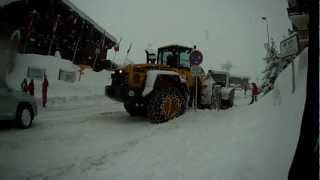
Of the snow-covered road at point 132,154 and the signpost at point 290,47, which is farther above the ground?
the signpost at point 290,47

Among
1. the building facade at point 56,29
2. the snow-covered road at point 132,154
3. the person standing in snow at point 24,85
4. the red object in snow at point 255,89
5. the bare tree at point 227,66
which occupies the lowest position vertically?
the snow-covered road at point 132,154

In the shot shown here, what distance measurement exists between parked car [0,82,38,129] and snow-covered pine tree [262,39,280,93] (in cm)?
359

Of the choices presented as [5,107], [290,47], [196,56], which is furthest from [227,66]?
[5,107]

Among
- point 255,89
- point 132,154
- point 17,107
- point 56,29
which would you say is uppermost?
point 56,29

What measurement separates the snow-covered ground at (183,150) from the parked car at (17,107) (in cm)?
39

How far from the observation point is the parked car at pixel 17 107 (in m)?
5.36

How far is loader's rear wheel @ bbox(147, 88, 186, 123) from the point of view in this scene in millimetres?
7586

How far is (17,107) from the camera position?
20.6 ft

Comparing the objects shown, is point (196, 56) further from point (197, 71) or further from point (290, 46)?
point (290, 46)

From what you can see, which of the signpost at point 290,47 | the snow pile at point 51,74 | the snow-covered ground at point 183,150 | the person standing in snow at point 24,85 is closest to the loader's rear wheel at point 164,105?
the snow-covered ground at point 183,150

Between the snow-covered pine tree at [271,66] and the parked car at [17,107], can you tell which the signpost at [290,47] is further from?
the parked car at [17,107]

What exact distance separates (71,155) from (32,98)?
151 cm

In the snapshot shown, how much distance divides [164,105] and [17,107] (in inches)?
120

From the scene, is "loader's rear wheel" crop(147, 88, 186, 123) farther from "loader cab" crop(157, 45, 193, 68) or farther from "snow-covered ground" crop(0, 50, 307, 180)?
"snow-covered ground" crop(0, 50, 307, 180)
